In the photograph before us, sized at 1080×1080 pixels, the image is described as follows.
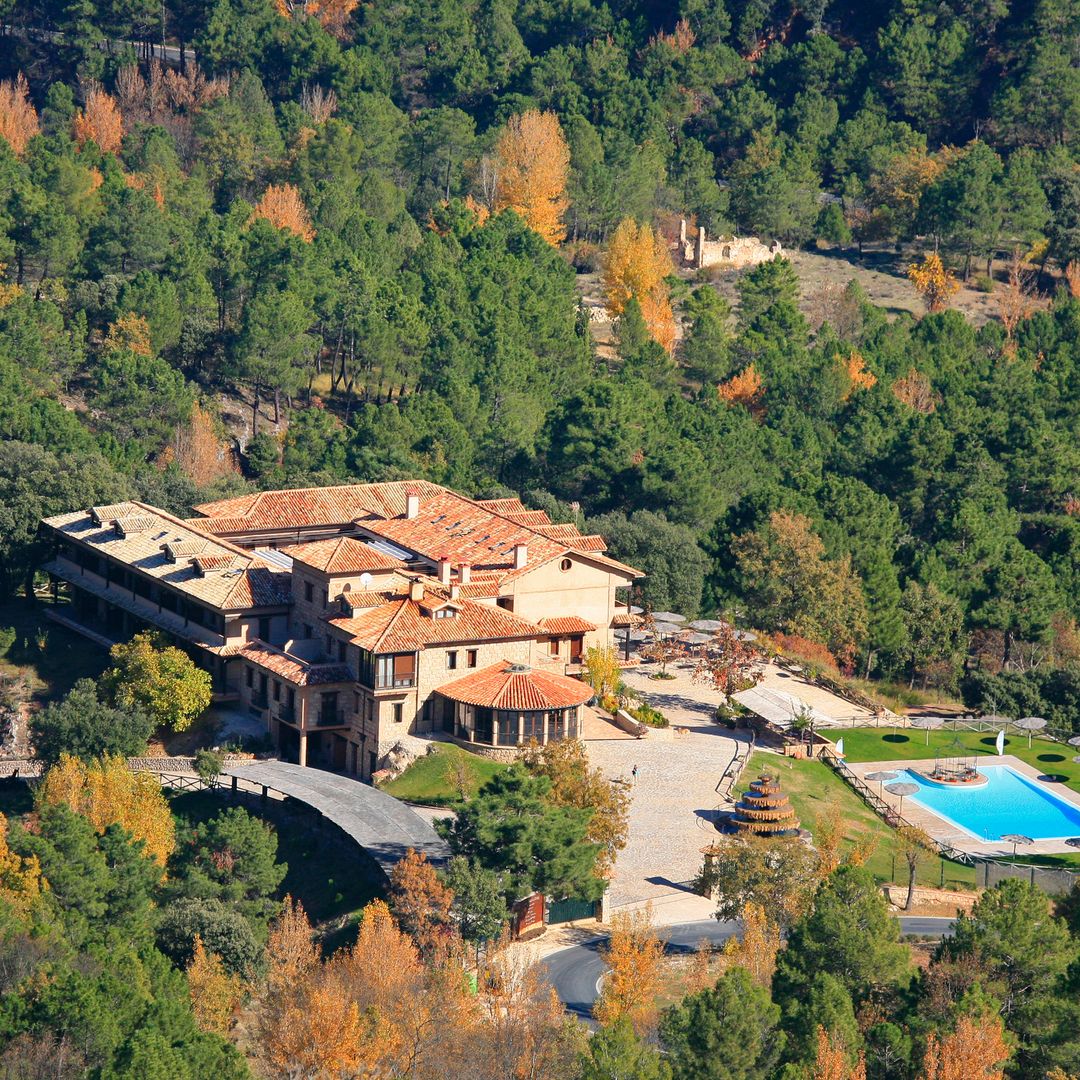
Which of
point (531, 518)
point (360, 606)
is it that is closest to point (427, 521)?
point (531, 518)

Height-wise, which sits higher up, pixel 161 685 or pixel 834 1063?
pixel 161 685

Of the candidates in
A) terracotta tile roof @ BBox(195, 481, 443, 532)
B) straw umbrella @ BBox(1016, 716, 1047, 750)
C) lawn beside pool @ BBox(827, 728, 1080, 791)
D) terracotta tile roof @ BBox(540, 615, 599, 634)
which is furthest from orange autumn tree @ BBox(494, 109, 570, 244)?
lawn beside pool @ BBox(827, 728, 1080, 791)

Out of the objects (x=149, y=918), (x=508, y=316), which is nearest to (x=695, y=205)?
(x=508, y=316)

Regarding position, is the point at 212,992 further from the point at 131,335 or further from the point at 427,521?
the point at 131,335

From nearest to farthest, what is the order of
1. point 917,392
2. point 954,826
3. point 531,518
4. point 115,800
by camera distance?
1. point 115,800
2. point 954,826
3. point 531,518
4. point 917,392

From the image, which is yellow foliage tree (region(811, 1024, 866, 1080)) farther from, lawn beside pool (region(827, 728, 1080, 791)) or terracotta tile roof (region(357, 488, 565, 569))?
terracotta tile roof (region(357, 488, 565, 569))

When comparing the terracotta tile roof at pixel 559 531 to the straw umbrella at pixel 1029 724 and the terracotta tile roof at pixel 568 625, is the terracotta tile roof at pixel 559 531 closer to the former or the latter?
the terracotta tile roof at pixel 568 625
